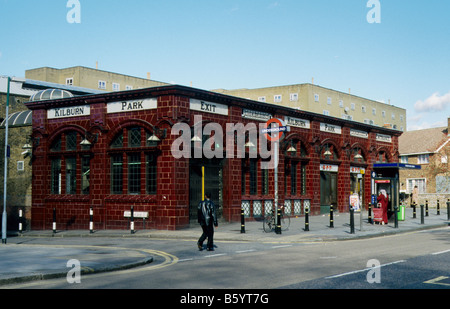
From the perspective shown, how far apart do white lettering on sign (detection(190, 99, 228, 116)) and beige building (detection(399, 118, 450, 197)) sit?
3233cm

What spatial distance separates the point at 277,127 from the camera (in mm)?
20578

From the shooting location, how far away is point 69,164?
2691 cm

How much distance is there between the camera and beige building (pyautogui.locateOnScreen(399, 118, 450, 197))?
176 ft

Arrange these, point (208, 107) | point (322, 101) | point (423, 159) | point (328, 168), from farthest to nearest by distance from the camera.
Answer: point (322, 101)
point (423, 159)
point (328, 168)
point (208, 107)

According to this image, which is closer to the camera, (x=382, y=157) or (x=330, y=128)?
(x=330, y=128)

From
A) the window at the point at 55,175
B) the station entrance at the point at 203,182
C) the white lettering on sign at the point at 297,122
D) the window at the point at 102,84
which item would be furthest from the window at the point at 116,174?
the window at the point at 102,84

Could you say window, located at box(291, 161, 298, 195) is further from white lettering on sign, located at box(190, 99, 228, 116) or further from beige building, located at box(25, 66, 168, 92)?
beige building, located at box(25, 66, 168, 92)

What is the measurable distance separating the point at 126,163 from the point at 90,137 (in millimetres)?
2526

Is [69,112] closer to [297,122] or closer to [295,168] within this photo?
[297,122]

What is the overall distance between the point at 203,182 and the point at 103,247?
8.27 meters

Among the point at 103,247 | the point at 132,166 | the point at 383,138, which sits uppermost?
the point at 383,138

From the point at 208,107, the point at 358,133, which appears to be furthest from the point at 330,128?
the point at 208,107
